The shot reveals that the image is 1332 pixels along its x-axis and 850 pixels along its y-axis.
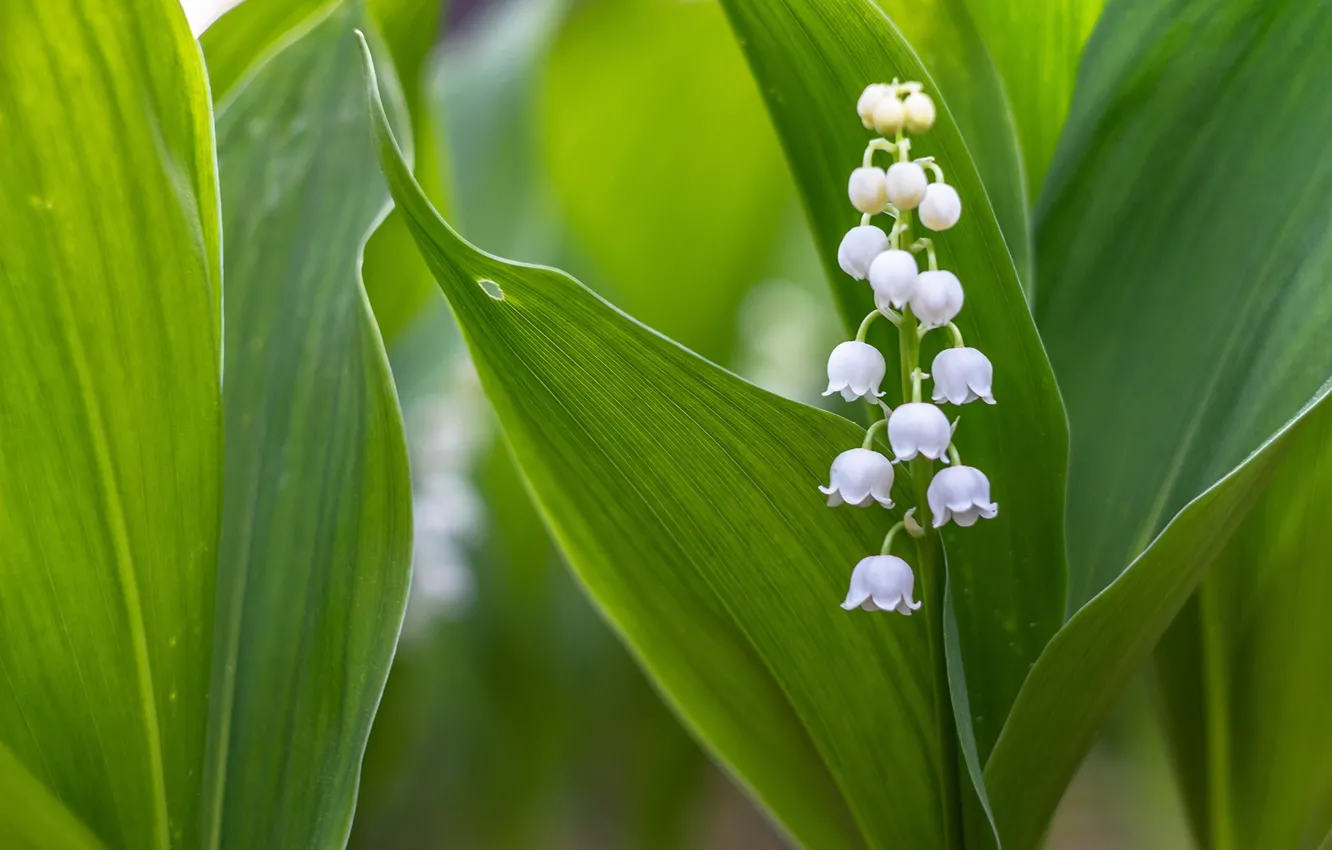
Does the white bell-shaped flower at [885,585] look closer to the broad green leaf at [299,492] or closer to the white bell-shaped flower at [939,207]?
the white bell-shaped flower at [939,207]

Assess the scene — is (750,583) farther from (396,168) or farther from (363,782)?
(363,782)

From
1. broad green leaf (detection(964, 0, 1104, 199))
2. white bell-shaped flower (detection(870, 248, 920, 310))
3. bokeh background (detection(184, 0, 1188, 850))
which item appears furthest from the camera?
bokeh background (detection(184, 0, 1188, 850))

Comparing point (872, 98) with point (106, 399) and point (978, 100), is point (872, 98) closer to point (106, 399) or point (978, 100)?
point (978, 100)

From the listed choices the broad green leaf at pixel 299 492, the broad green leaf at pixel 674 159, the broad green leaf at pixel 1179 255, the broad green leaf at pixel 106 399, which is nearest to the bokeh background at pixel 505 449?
the broad green leaf at pixel 674 159

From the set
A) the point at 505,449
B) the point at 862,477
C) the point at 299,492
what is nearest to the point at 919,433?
the point at 862,477

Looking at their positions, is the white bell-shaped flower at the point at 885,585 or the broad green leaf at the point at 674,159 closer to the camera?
the white bell-shaped flower at the point at 885,585

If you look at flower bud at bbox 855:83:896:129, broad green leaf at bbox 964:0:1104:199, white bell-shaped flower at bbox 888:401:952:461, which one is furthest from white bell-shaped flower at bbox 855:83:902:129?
broad green leaf at bbox 964:0:1104:199

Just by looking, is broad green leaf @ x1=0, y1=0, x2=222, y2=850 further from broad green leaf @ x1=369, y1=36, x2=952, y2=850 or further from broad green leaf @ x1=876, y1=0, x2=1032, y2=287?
broad green leaf @ x1=876, y1=0, x2=1032, y2=287
